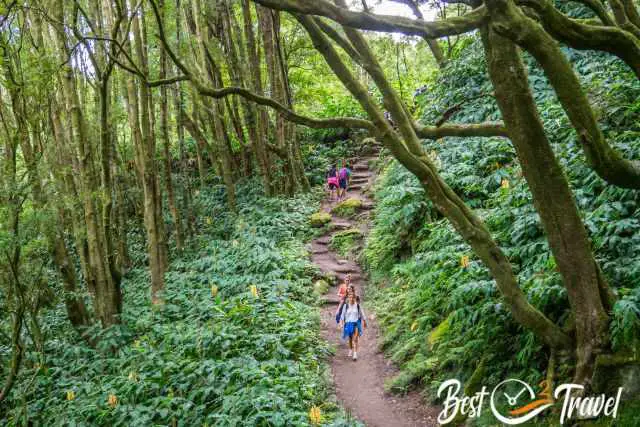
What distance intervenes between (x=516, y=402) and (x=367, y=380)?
2782 millimetres

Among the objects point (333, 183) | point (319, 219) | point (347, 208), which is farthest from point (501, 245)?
point (333, 183)

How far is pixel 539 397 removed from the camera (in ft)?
16.9

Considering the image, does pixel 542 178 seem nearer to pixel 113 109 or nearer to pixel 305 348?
pixel 305 348

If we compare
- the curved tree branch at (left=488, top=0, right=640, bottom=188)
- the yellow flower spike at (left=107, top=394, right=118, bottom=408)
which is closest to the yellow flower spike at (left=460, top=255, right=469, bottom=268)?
the curved tree branch at (left=488, top=0, right=640, bottom=188)

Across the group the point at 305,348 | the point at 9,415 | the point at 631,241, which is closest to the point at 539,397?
the point at 631,241

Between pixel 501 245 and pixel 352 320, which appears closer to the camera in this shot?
pixel 501 245

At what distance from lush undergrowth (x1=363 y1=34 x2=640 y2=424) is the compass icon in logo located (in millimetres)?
146

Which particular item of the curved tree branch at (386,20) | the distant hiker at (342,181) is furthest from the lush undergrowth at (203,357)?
the curved tree branch at (386,20)

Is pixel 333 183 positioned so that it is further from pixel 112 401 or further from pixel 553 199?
pixel 553 199

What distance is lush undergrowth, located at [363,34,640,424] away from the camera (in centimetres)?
541

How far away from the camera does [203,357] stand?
24.8ft

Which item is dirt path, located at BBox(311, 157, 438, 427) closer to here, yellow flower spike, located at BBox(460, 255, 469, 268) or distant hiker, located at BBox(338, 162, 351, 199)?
yellow flower spike, located at BBox(460, 255, 469, 268)

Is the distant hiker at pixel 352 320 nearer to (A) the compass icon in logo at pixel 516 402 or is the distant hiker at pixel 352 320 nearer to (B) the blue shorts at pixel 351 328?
(B) the blue shorts at pixel 351 328

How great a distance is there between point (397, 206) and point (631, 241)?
6.61 meters
